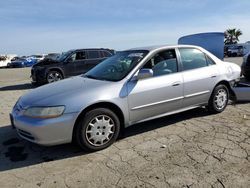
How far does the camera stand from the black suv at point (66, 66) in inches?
473

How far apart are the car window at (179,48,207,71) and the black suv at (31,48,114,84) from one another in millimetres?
7591

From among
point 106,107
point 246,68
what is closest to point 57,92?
point 106,107

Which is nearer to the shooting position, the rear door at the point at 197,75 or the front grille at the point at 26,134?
the front grille at the point at 26,134

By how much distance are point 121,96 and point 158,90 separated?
29.0 inches

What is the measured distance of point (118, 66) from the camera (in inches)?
202

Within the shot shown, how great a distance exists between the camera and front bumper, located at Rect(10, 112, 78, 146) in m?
3.96

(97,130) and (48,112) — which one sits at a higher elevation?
(48,112)

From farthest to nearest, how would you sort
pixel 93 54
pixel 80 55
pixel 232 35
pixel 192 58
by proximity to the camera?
pixel 232 35
pixel 93 54
pixel 80 55
pixel 192 58

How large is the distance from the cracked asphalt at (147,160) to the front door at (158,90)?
43 cm

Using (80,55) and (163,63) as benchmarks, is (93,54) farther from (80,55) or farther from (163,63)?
(163,63)

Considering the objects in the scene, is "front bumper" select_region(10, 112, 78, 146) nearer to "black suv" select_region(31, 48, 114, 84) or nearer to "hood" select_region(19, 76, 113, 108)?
"hood" select_region(19, 76, 113, 108)

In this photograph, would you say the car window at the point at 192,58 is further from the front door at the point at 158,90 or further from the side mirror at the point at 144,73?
the side mirror at the point at 144,73

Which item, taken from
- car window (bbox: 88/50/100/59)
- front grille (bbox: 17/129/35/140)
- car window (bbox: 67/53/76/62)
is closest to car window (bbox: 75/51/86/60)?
car window (bbox: 67/53/76/62)

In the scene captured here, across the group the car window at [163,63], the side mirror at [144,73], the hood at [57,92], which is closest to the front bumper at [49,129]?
the hood at [57,92]
